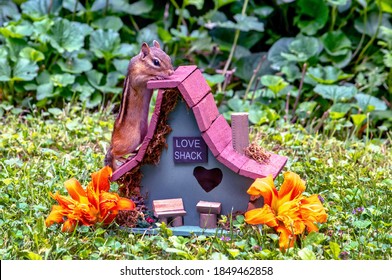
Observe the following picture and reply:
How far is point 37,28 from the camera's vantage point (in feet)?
16.2

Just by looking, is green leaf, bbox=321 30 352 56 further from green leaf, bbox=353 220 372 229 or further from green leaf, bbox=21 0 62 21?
green leaf, bbox=353 220 372 229

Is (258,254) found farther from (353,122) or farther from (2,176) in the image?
(353,122)

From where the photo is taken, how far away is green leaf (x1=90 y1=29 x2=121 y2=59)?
5.04 meters

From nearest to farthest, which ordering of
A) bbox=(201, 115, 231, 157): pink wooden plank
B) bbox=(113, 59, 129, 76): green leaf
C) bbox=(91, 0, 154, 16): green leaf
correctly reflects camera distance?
1. bbox=(201, 115, 231, 157): pink wooden plank
2. bbox=(113, 59, 129, 76): green leaf
3. bbox=(91, 0, 154, 16): green leaf

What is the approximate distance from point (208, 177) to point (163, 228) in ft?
0.86

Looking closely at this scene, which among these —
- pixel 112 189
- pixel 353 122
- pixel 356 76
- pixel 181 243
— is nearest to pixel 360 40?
pixel 356 76

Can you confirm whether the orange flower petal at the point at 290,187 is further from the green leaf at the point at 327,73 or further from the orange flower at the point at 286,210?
the green leaf at the point at 327,73

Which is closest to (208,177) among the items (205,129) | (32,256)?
(205,129)

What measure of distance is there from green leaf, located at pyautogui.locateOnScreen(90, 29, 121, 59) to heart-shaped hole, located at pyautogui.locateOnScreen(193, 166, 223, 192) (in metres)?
2.32

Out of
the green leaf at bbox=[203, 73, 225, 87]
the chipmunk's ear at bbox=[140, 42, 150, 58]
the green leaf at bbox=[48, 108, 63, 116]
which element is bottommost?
the green leaf at bbox=[48, 108, 63, 116]

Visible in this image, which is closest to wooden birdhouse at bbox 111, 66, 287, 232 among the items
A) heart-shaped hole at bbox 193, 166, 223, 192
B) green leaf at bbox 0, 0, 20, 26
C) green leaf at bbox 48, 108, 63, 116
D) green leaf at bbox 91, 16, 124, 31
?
heart-shaped hole at bbox 193, 166, 223, 192

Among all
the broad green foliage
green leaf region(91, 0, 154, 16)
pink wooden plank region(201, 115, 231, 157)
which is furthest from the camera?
green leaf region(91, 0, 154, 16)

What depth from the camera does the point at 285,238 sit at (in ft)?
8.81
